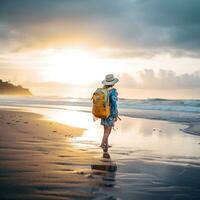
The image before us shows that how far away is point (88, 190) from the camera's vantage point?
17.3 ft

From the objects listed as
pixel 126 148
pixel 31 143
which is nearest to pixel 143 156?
pixel 126 148

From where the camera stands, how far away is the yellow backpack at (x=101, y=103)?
35.2ft

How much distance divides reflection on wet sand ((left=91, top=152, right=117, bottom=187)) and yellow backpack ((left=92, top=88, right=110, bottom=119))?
253cm

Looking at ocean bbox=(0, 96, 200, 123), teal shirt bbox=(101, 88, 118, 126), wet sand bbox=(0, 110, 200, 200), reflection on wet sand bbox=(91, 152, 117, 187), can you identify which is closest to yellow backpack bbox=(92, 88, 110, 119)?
teal shirt bbox=(101, 88, 118, 126)

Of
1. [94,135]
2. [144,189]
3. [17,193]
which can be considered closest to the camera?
[17,193]

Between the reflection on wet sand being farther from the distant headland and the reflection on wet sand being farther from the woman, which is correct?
the distant headland

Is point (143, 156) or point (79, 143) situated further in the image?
point (79, 143)

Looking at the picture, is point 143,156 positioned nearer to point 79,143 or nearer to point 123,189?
point 79,143

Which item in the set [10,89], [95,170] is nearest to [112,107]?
[95,170]

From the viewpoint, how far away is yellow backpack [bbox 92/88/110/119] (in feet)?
35.2

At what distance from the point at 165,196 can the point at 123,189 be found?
61cm

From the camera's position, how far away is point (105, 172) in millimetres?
6766

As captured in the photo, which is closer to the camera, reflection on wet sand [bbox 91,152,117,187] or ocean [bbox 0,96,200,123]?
reflection on wet sand [bbox 91,152,117,187]

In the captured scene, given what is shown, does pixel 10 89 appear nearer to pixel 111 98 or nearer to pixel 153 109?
pixel 153 109
